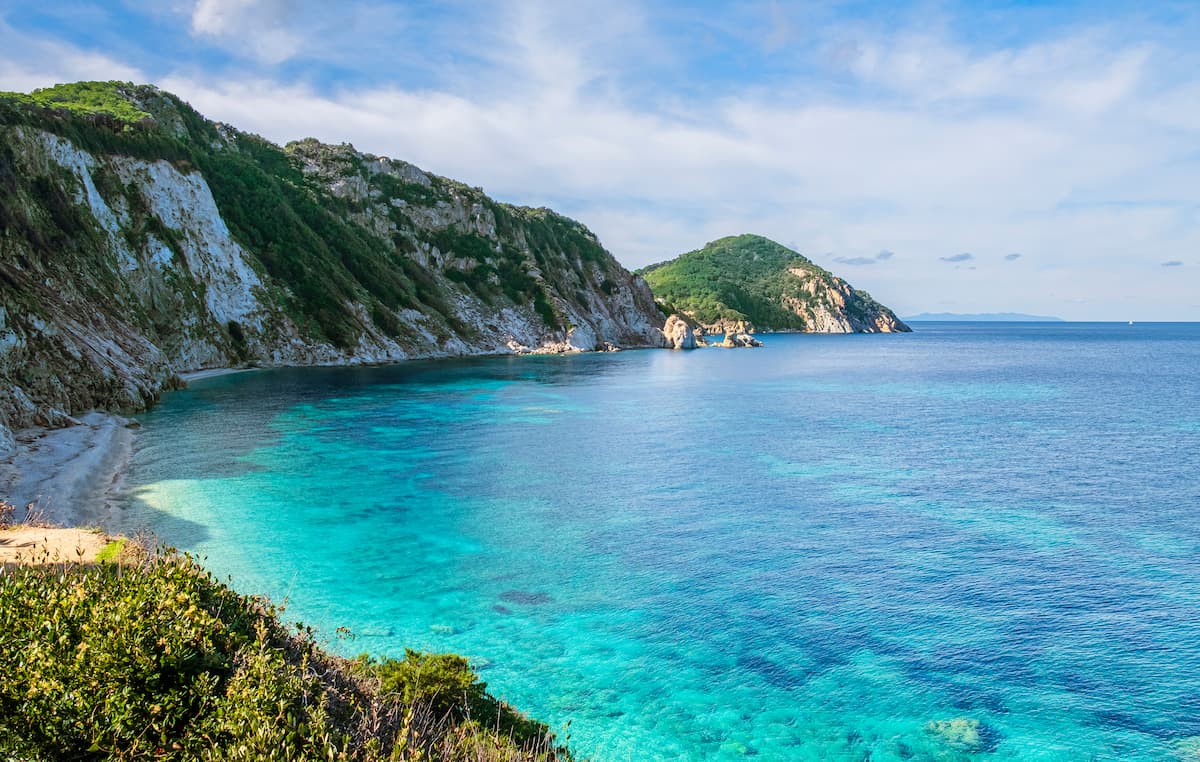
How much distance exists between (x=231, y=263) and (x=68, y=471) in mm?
60602

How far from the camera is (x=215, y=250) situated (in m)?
85.4

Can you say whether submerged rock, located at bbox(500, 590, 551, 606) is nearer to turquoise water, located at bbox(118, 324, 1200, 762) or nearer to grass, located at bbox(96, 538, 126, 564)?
turquoise water, located at bbox(118, 324, 1200, 762)

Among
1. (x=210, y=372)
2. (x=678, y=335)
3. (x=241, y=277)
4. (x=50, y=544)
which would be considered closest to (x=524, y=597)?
(x=50, y=544)

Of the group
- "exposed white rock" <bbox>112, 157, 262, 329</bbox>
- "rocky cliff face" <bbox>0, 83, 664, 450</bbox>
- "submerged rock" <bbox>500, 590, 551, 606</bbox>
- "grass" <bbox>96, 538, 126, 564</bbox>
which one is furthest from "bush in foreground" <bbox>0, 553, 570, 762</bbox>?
"exposed white rock" <bbox>112, 157, 262, 329</bbox>

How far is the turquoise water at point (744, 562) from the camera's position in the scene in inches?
635

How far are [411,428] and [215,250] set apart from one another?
162ft

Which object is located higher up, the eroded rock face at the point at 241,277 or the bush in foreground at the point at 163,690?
the eroded rock face at the point at 241,277

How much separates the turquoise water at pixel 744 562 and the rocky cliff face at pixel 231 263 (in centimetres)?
954

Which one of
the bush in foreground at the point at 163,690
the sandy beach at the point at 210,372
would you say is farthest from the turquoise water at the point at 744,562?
the sandy beach at the point at 210,372

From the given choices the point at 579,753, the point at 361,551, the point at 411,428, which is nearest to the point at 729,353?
the point at 411,428

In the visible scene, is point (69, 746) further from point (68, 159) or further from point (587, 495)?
point (68, 159)

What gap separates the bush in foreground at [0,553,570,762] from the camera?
8.42 m

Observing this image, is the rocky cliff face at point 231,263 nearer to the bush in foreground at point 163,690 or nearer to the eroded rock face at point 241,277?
the eroded rock face at point 241,277

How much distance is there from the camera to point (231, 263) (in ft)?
287
